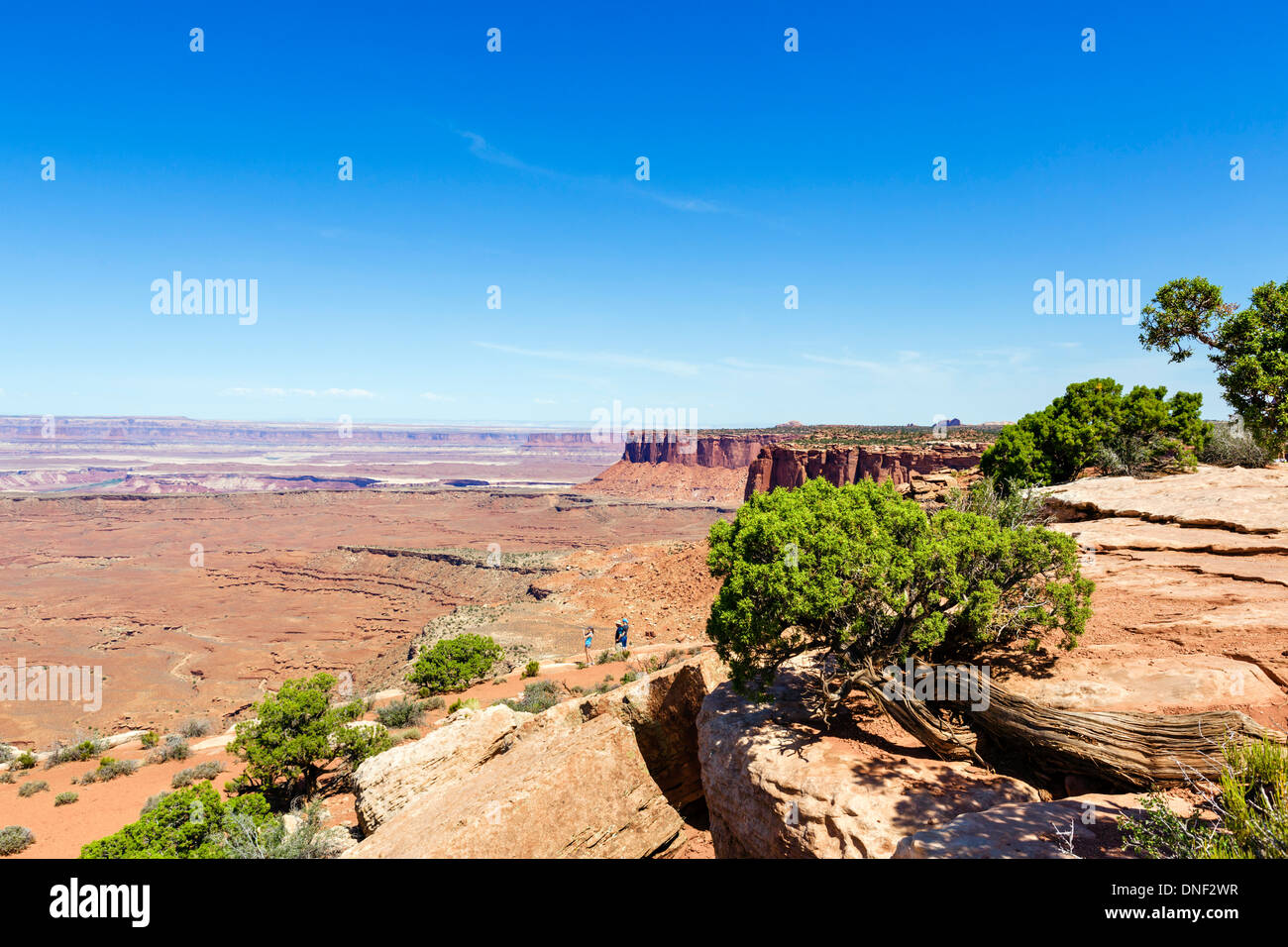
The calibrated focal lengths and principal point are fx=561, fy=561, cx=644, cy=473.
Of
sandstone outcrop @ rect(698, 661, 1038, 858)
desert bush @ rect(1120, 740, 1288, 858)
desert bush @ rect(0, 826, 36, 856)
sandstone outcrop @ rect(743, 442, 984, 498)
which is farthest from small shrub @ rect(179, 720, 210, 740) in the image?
sandstone outcrop @ rect(743, 442, 984, 498)

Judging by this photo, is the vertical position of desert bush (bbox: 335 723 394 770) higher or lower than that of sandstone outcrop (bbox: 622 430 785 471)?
lower

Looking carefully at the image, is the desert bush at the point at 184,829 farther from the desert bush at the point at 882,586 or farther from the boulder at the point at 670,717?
the desert bush at the point at 882,586

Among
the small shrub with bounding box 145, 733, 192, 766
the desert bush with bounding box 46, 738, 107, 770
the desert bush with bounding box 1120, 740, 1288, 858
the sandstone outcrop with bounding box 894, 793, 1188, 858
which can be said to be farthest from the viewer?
the desert bush with bounding box 46, 738, 107, 770

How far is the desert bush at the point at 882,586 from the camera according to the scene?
9.87m

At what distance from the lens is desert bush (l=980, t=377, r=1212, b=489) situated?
1097 inches

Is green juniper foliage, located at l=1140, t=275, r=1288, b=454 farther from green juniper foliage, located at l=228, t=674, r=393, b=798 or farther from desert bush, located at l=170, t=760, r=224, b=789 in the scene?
desert bush, located at l=170, t=760, r=224, b=789

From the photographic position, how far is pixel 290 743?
15172 mm

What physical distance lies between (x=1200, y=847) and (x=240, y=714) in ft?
142

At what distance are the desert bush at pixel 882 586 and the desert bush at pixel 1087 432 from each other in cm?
Result: 1895

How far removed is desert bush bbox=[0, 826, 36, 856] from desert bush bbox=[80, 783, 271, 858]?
3.37 m

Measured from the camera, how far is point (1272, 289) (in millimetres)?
→ 14344

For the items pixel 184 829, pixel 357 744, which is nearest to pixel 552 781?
pixel 184 829

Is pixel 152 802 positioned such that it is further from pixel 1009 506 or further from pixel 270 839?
pixel 1009 506

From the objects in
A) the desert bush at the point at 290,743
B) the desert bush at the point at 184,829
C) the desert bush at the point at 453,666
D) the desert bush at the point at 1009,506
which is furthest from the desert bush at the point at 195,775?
Result: the desert bush at the point at 1009,506
